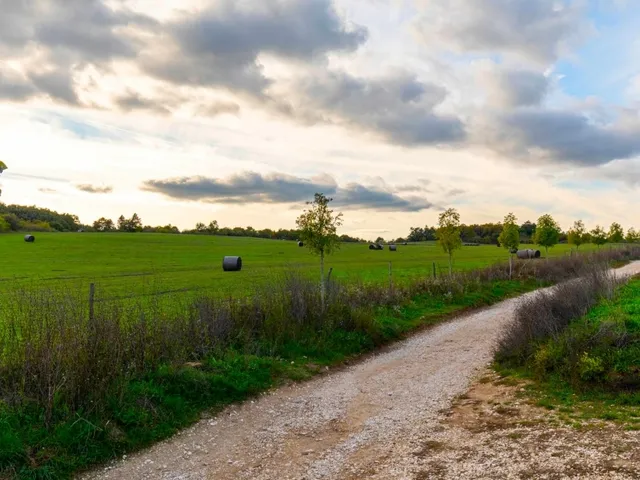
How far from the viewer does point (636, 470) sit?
21.1 feet

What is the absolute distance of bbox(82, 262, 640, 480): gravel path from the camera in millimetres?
7641

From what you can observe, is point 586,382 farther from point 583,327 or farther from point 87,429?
point 87,429

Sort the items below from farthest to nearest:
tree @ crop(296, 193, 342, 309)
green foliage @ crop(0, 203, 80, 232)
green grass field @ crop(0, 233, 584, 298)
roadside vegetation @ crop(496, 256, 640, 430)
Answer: green foliage @ crop(0, 203, 80, 232) < green grass field @ crop(0, 233, 584, 298) < tree @ crop(296, 193, 342, 309) < roadside vegetation @ crop(496, 256, 640, 430)

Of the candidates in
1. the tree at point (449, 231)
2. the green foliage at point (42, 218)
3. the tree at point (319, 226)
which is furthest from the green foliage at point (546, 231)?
the green foliage at point (42, 218)

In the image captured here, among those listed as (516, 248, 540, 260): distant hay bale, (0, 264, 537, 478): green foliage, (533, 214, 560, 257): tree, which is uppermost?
(533, 214, 560, 257): tree

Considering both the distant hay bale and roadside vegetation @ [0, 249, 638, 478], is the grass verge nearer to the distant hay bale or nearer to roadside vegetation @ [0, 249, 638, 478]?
roadside vegetation @ [0, 249, 638, 478]

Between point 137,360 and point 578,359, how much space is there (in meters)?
9.52

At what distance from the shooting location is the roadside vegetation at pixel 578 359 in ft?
30.5

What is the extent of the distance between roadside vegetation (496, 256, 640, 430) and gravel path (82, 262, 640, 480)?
144cm

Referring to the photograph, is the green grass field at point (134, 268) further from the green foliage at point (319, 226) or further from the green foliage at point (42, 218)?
the green foliage at point (42, 218)

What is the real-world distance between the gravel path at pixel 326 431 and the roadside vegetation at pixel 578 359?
4.74 feet

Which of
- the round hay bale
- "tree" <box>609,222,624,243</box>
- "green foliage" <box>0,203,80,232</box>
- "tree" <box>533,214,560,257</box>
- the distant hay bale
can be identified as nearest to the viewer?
the round hay bale

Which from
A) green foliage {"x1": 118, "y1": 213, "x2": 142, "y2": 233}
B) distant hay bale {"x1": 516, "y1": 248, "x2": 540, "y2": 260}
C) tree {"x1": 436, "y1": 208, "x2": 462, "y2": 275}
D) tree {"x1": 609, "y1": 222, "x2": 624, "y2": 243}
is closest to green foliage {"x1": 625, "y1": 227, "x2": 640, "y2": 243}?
tree {"x1": 609, "y1": 222, "x2": 624, "y2": 243}

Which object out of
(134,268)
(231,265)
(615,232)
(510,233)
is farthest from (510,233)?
(615,232)
